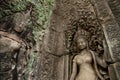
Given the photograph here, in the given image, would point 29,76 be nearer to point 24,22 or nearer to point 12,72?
point 12,72

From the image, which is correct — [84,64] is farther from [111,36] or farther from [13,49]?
[13,49]

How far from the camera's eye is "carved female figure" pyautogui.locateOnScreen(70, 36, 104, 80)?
262cm

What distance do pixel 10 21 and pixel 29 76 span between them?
2.62 ft

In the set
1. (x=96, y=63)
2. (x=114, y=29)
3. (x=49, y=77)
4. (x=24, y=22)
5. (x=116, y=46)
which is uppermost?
(x=24, y=22)

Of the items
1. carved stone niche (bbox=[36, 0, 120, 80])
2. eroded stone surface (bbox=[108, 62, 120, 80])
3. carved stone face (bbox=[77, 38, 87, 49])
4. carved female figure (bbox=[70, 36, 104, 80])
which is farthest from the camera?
carved stone face (bbox=[77, 38, 87, 49])

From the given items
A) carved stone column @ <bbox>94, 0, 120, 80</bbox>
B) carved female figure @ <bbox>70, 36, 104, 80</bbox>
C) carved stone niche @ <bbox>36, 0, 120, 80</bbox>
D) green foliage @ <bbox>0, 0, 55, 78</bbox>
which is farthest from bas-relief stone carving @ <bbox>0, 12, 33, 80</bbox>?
carved stone column @ <bbox>94, 0, 120, 80</bbox>

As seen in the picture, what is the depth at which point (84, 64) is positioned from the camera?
2727 millimetres

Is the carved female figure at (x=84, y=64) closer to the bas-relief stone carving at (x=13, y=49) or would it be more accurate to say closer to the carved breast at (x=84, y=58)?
the carved breast at (x=84, y=58)

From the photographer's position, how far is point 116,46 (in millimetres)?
2402

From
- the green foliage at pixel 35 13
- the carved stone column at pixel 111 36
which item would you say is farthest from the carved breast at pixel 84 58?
the green foliage at pixel 35 13

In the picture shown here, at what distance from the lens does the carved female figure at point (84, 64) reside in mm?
2621

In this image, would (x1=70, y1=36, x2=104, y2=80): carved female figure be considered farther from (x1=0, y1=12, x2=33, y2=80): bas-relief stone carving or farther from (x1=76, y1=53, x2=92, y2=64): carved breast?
(x1=0, y1=12, x2=33, y2=80): bas-relief stone carving

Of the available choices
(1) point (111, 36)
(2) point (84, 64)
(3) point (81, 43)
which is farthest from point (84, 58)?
(1) point (111, 36)

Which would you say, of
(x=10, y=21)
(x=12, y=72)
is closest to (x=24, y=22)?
(x=10, y=21)
